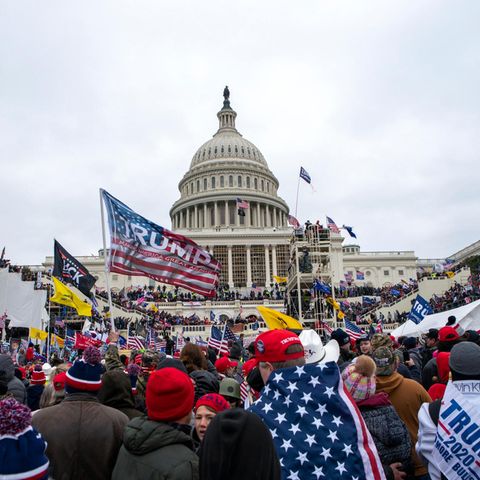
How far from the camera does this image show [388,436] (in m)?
4.01

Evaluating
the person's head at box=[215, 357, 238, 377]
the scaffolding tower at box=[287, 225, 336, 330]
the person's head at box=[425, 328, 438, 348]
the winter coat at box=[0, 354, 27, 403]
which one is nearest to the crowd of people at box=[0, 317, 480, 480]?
the winter coat at box=[0, 354, 27, 403]

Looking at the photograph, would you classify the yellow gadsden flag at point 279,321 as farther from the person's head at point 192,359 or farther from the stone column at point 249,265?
the stone column at point 249,265

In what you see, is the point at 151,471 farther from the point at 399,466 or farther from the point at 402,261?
the point at 402,261

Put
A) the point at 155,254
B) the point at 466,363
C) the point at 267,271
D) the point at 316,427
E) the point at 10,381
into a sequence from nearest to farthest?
1. the point at 316,427
2. the point at 466,363
3. the point at 10,381
4. the point at 155,254
5. the point at 267,271

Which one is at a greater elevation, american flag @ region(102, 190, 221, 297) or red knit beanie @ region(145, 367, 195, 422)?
american flag @ region(102, 190, 221, 297)

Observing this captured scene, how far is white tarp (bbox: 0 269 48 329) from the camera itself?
21391 millimetres

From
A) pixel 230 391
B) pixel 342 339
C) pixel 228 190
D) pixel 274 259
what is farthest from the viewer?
pixel 228 190

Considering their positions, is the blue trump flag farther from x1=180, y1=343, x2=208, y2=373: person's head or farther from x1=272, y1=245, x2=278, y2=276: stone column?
x1=272, y1=245, x2=278, y2=276: stone column

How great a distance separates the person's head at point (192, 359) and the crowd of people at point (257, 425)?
1.67 metres

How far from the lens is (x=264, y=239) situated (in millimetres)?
75062

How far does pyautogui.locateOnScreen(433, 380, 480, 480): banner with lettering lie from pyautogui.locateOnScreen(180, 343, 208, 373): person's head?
3.38m

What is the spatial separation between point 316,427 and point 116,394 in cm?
207

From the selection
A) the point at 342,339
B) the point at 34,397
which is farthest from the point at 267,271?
the point at 34,397

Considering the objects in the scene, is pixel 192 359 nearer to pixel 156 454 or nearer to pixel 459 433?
pixel 156 454
